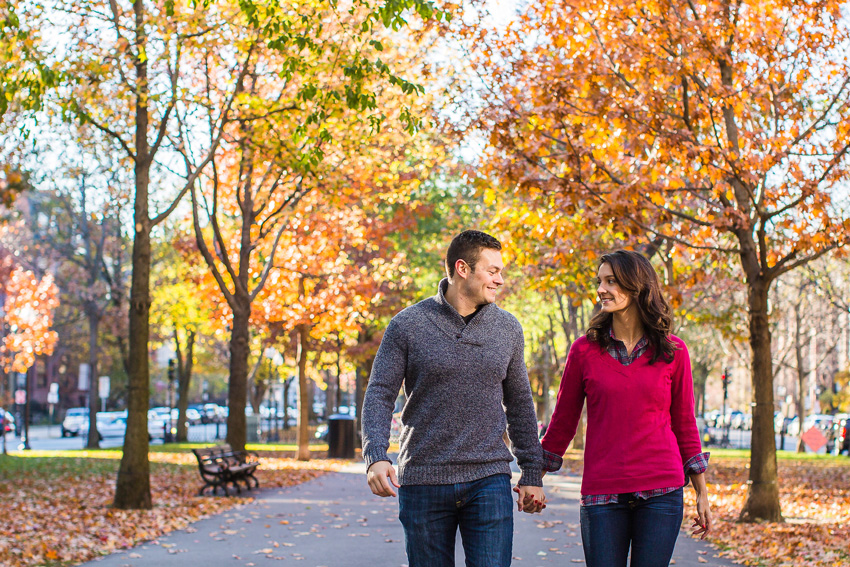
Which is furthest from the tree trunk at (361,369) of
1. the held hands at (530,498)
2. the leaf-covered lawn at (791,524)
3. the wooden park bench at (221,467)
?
the held hands at (530,498)

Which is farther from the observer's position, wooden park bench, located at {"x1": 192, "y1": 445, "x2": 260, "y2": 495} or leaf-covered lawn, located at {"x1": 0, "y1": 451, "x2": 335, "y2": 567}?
wooden park bench, located at {"x1": 192, "y1": 445, "x2": 260, "y2": 495}

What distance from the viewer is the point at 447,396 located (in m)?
3.96

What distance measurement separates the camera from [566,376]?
422 centimetres

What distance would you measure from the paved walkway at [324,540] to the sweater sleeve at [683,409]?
5151 mm

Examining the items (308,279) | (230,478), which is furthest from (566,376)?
(308,279)

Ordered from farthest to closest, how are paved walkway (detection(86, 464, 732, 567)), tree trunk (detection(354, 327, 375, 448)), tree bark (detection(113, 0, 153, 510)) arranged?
tree trunk (detection(354, 327, 375, 448)) < tree bark (detection(113, 0, 153, 510)) < paved walkway (detection(86, 464, 732, 567))

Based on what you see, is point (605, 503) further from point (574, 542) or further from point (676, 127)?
point (676, 127)

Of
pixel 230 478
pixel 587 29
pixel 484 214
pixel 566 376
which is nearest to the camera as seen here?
pixel 566 376

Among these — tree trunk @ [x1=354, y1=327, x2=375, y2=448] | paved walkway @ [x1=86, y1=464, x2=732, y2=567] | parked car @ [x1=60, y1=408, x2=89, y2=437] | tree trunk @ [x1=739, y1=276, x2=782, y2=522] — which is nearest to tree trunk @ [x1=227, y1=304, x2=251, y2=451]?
paved walkway @ [x1=86, y1=464, x2=732, y2=567]

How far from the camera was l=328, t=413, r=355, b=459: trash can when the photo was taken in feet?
90.5

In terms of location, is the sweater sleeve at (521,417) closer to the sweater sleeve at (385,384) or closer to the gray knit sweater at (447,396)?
the gray knit sweater at (447,396)

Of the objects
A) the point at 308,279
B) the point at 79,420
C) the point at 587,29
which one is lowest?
the point at 79,420

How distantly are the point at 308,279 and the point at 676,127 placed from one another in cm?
1627

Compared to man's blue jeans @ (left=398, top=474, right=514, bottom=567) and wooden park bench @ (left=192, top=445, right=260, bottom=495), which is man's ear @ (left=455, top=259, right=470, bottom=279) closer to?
man's blue jeans @ (left=398, top=474, right=514, bottom=567)
